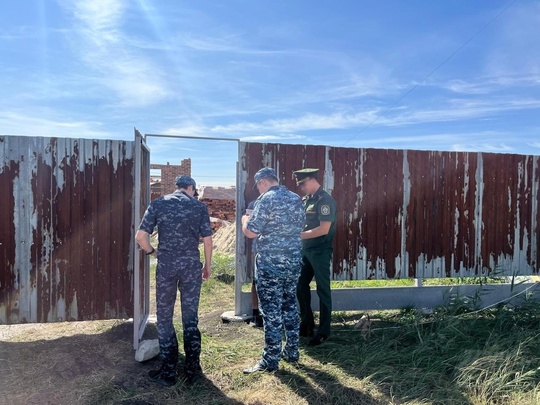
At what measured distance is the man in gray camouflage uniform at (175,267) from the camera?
134 inches

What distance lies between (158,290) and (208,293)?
3.08m

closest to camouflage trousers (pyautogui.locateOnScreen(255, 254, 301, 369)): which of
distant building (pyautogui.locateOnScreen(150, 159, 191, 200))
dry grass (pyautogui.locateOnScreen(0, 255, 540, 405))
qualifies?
dry grass (pyautogui.locateOnScreen(0, 255, 540, 405))

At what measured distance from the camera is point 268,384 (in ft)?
11.1

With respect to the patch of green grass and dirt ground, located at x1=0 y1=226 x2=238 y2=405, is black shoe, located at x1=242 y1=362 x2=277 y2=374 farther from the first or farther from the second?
dirt ground, located at x1=0 y1=226 x2=238 y2=405

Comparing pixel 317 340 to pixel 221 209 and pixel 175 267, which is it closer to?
pixel 175 267

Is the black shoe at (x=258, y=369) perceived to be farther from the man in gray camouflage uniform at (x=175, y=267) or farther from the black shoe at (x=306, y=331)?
the black shoe at (x=306, y=331)

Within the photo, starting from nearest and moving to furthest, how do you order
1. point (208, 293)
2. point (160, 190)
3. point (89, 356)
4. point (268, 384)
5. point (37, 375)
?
point (268, 384) → point (37, 375) → point (89, 356) → point (208, 293) → point (160, 190)

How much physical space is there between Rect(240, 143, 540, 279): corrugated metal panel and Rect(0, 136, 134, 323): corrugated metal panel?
1.56 metres

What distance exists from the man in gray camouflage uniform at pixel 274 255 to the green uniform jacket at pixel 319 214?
19.3 inches

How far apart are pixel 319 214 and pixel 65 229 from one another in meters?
2.66

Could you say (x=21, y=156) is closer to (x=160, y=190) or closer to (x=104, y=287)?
(x=104, y=287)

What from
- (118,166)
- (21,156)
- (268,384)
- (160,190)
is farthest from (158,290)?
(160,190)

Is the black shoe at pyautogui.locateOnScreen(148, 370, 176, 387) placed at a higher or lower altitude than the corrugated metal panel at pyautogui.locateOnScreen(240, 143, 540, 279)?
lower

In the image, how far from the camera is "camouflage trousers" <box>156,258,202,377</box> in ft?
11.3
